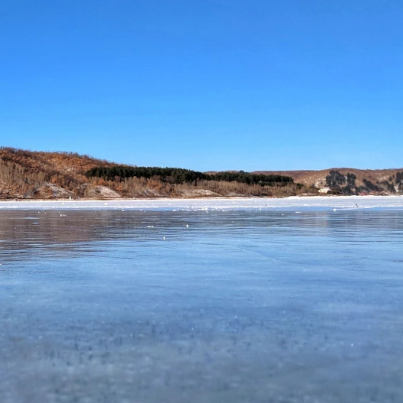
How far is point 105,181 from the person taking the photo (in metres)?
58.7

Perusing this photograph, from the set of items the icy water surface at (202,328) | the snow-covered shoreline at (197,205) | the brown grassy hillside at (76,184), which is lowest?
the icy water surface at (202,328)

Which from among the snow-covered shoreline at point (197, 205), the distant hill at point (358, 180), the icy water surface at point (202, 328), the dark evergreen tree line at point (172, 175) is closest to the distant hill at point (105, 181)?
the dark evergreen tree line at point (172, 175)

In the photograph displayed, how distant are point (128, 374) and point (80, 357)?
0.40 metres

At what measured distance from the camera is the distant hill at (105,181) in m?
51.7

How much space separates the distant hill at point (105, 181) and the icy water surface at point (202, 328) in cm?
4447

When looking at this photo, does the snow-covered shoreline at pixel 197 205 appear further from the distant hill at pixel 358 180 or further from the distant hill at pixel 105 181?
the distant hill at pixel 358 180

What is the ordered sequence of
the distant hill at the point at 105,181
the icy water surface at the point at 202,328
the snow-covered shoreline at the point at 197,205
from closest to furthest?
1. the icy water surface at the point at 202,328
2. the snow-covered shoreline at the point at 197,205
3. the distant hill at the point at 105,181

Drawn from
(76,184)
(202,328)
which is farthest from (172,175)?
(202,328)

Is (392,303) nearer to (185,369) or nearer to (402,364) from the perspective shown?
(402,364)

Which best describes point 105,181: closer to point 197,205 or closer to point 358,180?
point 197,205

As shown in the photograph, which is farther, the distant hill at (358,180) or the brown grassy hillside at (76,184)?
the distant hill at (358,180)

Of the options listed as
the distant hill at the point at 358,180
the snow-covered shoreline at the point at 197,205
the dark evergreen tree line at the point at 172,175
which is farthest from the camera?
the distant hill at the point at 358,180

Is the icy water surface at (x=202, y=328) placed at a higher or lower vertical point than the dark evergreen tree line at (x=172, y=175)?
lower

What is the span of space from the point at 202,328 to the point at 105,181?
5609 centimetres
